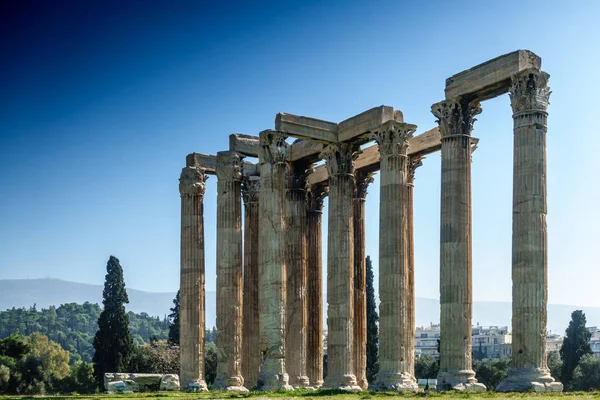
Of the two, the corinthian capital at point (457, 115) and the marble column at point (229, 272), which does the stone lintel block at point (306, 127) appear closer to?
the marble column at point (229, 272)

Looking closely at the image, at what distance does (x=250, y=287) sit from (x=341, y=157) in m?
12.2

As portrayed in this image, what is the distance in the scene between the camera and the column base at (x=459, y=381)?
1871 inches

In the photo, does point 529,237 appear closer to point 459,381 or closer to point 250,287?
point 459,381

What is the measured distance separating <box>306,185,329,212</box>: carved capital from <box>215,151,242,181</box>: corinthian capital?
683 centimetres

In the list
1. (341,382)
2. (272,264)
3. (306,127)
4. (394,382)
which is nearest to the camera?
(394,382)

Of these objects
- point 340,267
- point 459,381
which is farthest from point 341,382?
point 459,381

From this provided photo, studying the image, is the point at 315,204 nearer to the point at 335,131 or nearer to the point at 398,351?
the point at 335,131

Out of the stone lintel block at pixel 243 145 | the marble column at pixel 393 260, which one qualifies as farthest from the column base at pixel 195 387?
the stone lintel block at pixel 243 145

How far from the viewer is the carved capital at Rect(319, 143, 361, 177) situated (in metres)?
59.0

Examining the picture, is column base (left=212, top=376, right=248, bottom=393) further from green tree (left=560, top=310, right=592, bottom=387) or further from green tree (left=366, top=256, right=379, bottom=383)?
green tree (left=560, top=310, right=592, bottom=387)

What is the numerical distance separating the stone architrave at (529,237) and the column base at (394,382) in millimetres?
7282

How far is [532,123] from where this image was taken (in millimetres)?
45812

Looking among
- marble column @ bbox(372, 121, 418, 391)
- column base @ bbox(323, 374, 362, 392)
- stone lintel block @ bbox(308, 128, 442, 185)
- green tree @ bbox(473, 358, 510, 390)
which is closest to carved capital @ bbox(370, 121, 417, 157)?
marble column @ bbox(372, 121, 418, 391)

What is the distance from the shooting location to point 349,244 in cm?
5828
